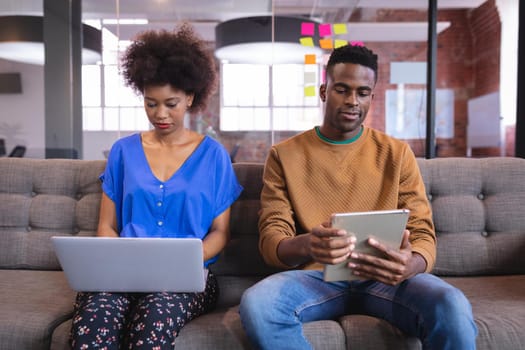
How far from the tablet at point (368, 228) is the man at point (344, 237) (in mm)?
19

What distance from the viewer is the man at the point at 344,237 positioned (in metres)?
1.28

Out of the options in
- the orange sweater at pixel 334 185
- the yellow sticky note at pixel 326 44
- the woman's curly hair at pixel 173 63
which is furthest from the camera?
the yellow sticky note at pixel 326 44

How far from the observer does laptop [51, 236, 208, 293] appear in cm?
129

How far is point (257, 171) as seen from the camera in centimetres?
198

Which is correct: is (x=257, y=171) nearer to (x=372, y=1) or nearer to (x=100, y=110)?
(x=100, y=110)

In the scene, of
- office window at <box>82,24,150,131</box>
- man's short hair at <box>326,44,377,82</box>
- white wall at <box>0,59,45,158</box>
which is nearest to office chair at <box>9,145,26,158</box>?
white wall at <box>0,59,45,158</box>

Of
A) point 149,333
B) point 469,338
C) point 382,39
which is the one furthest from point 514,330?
point 382,39

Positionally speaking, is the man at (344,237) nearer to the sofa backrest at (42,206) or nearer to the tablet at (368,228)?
the tablet at (368,228)

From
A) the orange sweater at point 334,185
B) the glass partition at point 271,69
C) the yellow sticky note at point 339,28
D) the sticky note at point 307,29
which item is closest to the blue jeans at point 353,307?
the orange sweater at point 334,185

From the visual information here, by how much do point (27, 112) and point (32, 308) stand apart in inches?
151

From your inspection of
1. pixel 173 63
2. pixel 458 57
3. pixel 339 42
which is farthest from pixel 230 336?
pixel 458 57

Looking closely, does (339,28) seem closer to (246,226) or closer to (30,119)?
(30,119)

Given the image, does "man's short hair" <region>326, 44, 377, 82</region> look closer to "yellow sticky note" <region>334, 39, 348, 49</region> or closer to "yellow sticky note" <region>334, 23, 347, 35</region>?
"yellow sticky note" <region>334, 39, 348, 49</region>

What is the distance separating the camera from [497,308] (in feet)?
4.92
